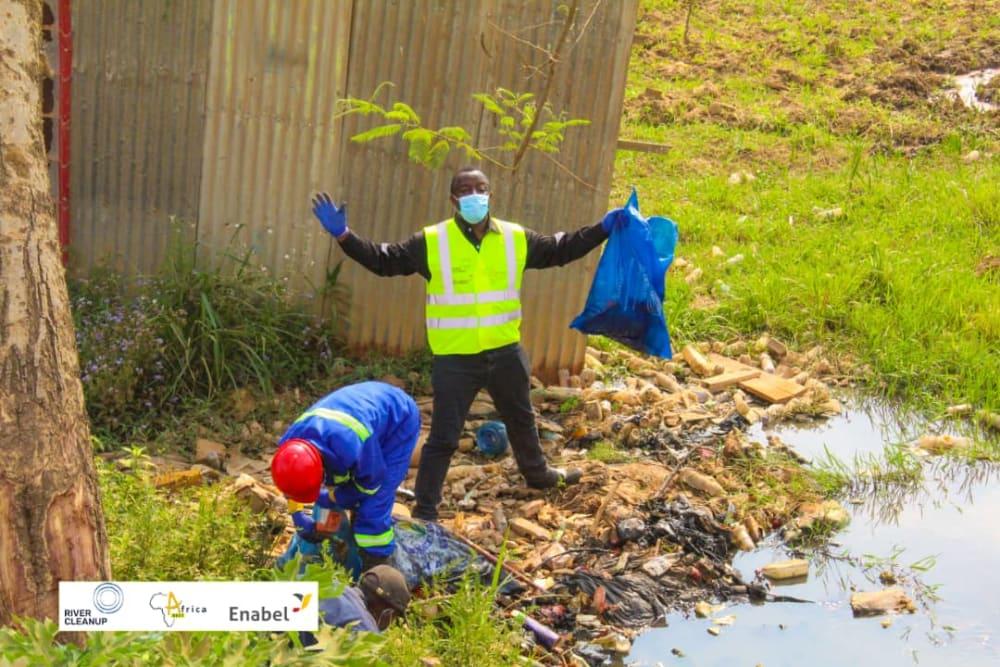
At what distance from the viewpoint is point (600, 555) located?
5.73 meters

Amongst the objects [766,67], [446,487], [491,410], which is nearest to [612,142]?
[491,410]

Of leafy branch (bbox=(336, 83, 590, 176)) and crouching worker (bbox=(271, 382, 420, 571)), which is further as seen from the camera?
leafy branch (bbox=(336, 83, 590, 176))

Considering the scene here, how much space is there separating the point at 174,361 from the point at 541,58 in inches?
107

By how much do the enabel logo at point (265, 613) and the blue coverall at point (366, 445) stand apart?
118 cm

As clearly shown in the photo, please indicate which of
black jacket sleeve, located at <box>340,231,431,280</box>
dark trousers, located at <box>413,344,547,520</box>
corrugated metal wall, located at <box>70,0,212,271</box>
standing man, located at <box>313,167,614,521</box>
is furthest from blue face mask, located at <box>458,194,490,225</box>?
corrugated metal wall, located at <box>70,0,212,271</box>

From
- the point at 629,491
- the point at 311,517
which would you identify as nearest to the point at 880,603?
the point at 629,491

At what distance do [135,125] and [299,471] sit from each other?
155 inches

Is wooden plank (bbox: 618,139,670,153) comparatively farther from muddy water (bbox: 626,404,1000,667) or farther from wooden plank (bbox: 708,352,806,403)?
muddy water (bbox: 626,404,1000,667)

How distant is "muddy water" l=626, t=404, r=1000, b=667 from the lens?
5137mm

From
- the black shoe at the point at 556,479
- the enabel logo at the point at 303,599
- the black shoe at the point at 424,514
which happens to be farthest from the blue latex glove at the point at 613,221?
the enabel logo at the point at 303,599

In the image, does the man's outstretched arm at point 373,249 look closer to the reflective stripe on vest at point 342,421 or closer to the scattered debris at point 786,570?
the reflective stripe on vest at point 342,421

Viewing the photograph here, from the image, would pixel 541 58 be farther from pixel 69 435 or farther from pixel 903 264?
pixel 69 435

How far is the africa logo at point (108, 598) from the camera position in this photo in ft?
11.1

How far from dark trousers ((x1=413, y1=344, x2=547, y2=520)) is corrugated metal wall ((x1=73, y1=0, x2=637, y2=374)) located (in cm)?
141
